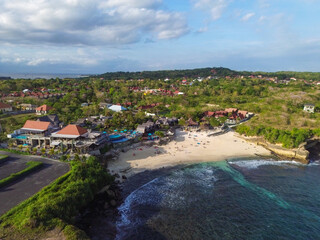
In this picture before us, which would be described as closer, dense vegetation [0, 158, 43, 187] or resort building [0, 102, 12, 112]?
dense vegetation [0, 158, 43, 187]

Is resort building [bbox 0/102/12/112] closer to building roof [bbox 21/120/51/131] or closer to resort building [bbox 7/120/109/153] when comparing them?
building roof [bbox 21/120/51/131]

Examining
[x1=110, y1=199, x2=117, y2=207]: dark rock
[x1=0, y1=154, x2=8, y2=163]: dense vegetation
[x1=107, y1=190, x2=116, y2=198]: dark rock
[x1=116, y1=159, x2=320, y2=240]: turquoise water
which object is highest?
[x1=0, y1=154, x2=8, y2=163]: dense vegetation

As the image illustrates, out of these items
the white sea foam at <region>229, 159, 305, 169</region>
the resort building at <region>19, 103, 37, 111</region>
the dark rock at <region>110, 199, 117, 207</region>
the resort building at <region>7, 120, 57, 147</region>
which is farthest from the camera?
the resort building at <region>19, 103, 37, 111</region>

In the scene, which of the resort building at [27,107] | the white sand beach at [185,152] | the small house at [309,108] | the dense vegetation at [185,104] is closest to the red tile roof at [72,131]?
the white sand beach at [185,152]

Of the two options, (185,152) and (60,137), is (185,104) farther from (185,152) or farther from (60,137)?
(60,137)

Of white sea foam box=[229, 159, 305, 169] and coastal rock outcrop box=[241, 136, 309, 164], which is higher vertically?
coastal rock outcrop box=[241, 136, 309, 164]

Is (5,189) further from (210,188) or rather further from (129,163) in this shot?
(210,188)

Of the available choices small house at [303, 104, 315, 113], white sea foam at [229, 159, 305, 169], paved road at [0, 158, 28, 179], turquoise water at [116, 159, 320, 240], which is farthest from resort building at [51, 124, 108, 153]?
small house at [303, 104, 315, 113]
